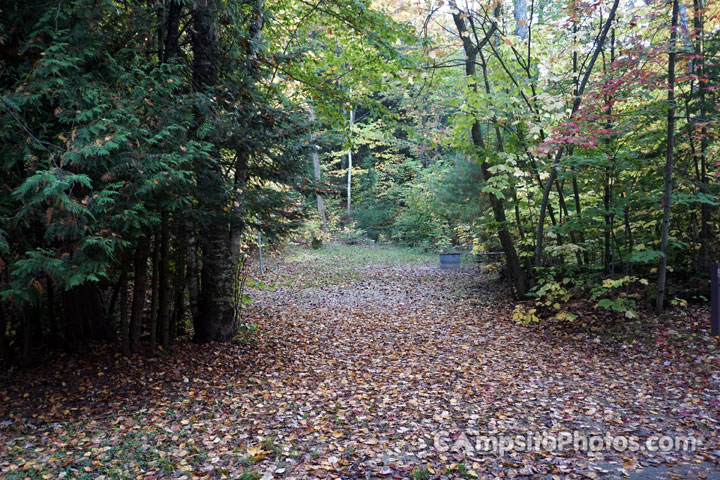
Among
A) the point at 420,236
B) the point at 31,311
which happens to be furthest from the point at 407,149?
the point at 31,311

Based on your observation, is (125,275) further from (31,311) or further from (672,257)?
(672,257)

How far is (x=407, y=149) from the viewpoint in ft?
91.8

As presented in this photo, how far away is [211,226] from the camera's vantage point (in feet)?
18.5

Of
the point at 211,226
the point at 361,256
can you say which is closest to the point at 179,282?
the point at 211,226

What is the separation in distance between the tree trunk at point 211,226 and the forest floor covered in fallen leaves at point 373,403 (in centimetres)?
45

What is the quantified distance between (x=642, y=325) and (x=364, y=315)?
469cm

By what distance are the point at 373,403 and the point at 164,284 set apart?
2.94 m

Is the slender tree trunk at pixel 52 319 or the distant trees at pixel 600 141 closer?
the slender tree trunk at pixel 52 319

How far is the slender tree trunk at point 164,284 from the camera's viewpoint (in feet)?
16.4

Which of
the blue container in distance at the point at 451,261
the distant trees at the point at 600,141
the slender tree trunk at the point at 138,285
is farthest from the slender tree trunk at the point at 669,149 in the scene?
the blue container in distance at the point at 451,261

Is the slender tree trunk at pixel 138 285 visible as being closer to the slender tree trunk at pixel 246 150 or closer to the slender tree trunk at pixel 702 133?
the slender tree trunk at pixel 246 150

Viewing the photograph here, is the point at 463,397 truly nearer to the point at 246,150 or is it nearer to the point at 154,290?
the point at 246,150

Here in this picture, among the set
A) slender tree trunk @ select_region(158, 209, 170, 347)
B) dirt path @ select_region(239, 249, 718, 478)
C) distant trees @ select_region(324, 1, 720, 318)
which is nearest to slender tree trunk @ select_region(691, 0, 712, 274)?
distant trees @ select_region(324, 1, 720, 318)

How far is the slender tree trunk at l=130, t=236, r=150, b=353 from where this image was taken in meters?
4.89
